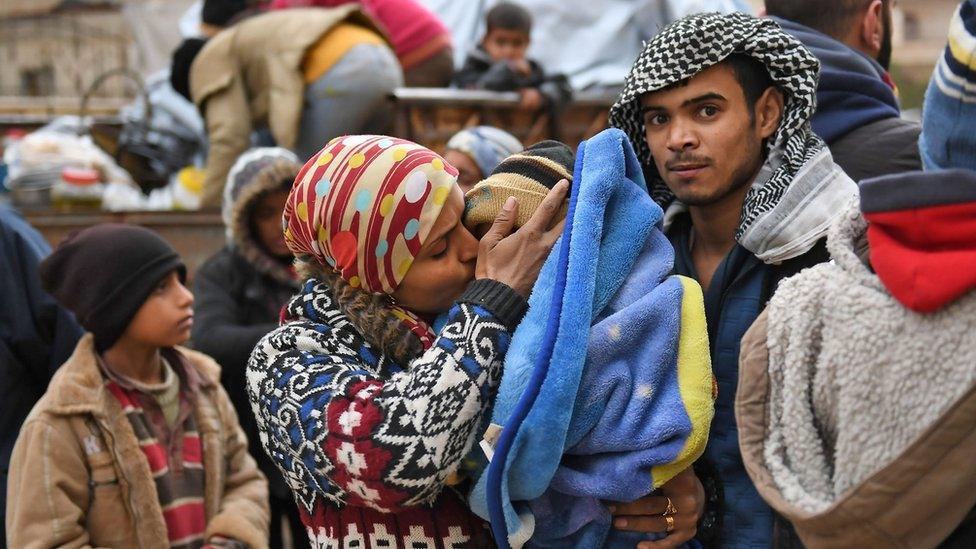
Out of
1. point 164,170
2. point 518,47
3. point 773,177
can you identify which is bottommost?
point 164,170

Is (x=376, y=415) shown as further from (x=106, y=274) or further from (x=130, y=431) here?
(x=106, y=274)

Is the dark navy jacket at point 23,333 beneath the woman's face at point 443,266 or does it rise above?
beneath

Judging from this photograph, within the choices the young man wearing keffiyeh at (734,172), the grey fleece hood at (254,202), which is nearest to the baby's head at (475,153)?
the grey fleece hood at (254,202)

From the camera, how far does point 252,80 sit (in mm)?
5352

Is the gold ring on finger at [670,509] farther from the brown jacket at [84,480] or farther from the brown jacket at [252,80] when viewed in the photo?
the brown jacket at [252,80]

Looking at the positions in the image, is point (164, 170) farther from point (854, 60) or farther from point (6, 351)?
point (854, 60)

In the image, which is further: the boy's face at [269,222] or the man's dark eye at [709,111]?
the boy's face at [269,222]

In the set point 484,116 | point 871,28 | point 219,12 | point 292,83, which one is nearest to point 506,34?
point 484,116

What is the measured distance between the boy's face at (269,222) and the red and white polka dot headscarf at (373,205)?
233 centimetres

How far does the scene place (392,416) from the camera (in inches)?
68.8

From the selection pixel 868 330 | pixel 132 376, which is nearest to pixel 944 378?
pixel 868 330

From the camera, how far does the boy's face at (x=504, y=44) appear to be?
6.24 m

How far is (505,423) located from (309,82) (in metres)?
3.88

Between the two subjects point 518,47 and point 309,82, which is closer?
point 309,82
